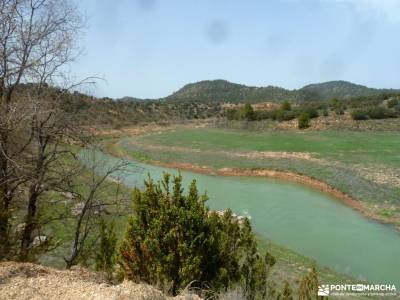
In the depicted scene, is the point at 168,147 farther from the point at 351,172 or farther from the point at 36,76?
the point at 36,76

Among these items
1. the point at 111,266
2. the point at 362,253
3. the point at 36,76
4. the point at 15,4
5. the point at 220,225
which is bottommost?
the point at 362,253

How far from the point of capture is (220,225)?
8.24m

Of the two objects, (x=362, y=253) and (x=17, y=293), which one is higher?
(x=17, y=293)

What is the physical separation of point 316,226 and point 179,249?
14368mm

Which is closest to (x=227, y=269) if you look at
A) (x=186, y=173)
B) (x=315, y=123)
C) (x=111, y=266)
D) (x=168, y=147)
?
(x=111, y=266)

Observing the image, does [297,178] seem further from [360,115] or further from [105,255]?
[360,115]

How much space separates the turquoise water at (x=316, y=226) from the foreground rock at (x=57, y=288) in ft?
12.4

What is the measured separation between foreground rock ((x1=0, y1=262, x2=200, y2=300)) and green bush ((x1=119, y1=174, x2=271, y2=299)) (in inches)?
34.4

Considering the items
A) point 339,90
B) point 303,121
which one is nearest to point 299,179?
point 303,121

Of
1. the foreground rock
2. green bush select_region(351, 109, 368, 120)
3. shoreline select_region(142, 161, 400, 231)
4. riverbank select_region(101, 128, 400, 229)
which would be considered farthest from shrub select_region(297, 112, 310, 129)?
the foreground rock

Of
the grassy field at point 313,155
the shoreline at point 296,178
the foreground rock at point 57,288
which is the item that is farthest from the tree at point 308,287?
the grassy field at point 313,155

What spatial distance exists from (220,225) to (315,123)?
54841mm

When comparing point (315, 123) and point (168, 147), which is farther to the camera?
point (315, 123)

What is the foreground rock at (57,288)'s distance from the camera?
18.7 feet
